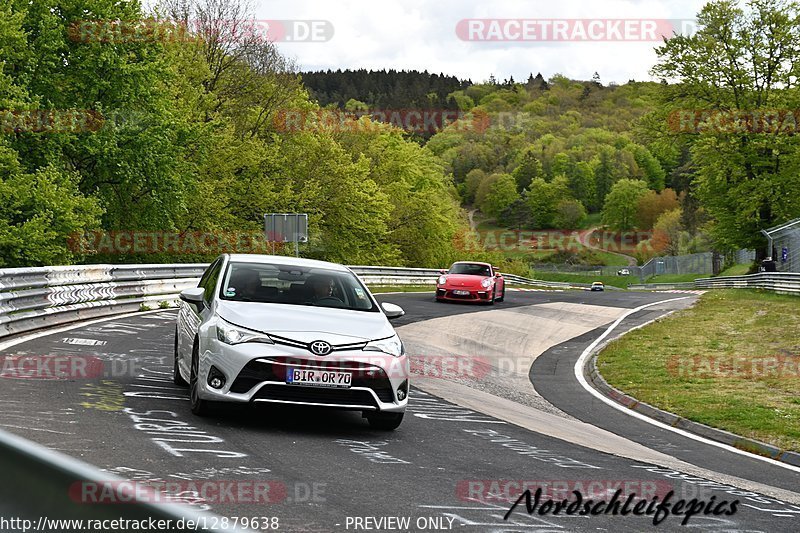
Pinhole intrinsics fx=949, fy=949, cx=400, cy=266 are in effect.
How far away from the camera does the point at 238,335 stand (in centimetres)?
827

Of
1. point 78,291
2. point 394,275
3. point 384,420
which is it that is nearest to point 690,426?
point 384,420

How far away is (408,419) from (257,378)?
2.43 metres

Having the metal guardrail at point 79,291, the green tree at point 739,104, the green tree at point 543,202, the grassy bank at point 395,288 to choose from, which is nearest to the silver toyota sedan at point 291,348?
the metal guardrail at point 79,291

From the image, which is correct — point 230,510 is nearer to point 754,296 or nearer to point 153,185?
point 153,185

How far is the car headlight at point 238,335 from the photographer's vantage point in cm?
821

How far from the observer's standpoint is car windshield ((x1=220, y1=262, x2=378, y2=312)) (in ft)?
30.7

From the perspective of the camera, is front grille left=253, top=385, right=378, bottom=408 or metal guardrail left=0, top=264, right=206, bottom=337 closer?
front grille left=253, top=385, right=378, bottom=408

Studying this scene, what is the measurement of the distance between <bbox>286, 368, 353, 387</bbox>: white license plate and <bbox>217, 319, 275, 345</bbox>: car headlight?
1.15 ft

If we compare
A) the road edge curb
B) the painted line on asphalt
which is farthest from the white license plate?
the road edge curb

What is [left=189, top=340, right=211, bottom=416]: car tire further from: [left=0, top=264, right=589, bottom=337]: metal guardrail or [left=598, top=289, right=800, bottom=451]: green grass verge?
[left=598, top=289, right=800, bottom=451]: green grass verge

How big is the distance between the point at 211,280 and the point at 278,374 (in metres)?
2.36

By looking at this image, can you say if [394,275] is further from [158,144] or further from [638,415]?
[638,415]

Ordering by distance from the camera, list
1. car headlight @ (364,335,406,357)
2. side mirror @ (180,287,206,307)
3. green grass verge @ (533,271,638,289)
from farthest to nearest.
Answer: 1. green grass verge @ (533,271,638,289)
2. side mirror @ (180,287,206,307)
3. car headlight @ (364,335,406,357)

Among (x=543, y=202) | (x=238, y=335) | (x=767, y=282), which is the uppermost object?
(x=543, y=202)
